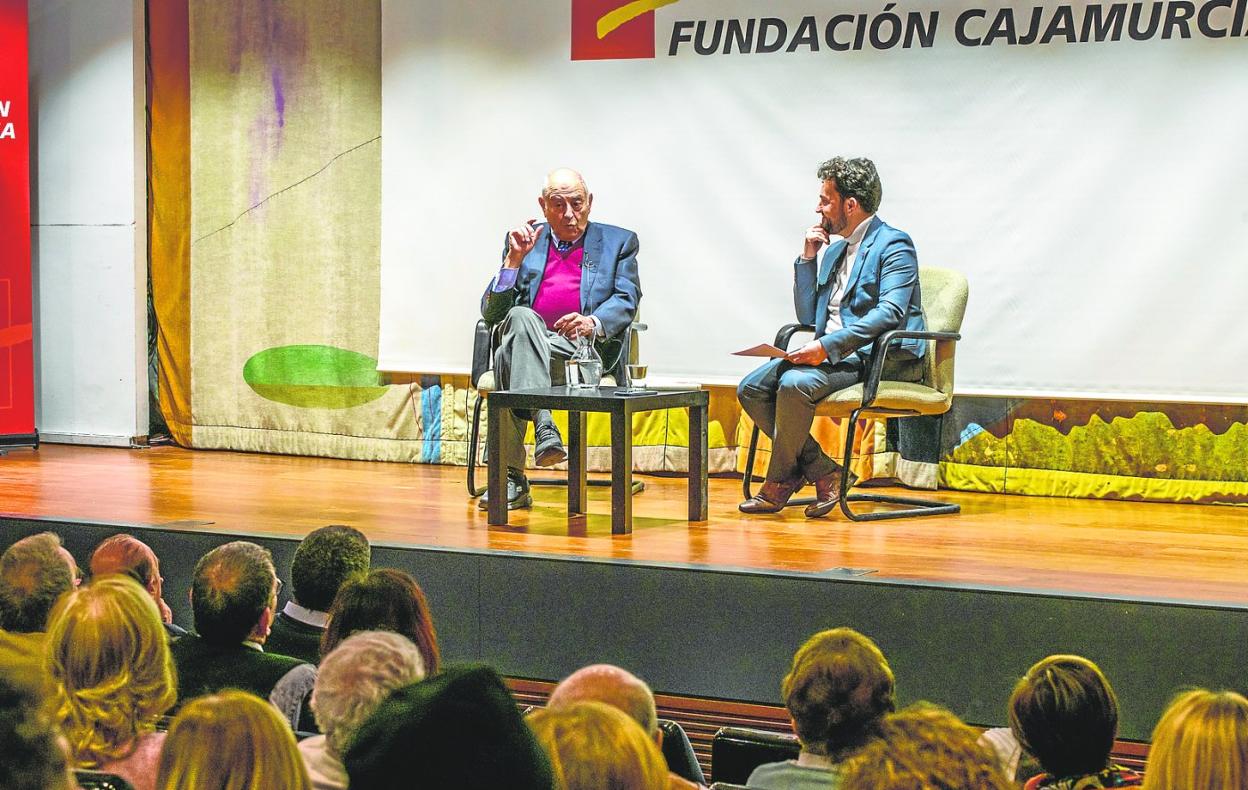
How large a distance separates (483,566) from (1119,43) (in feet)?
9.79

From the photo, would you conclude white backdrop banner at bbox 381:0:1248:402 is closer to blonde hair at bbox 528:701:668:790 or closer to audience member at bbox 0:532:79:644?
audience member at bbox 0:532:79:644

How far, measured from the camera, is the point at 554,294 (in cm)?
502

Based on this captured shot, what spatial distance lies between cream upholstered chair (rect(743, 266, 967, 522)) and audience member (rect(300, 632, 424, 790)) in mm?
2845

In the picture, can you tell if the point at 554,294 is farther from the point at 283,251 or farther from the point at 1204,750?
the point at 1204,750

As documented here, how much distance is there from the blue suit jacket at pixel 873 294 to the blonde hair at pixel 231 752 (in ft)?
11.2

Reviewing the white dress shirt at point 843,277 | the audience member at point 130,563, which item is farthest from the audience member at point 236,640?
the white dress shirt at point 843,277

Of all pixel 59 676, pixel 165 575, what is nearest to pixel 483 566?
pixel 165 575

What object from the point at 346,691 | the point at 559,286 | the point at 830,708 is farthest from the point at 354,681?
the point at 559,286

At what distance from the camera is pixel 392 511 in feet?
15.3

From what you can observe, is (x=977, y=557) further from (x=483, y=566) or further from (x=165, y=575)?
(x=165, y=575)

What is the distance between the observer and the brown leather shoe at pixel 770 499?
4.68 m

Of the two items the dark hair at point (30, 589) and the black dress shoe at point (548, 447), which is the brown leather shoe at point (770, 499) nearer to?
the black dress shoe at point (548, 447)

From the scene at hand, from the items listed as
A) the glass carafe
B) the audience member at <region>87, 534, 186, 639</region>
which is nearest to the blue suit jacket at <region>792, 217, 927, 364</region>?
the glass carafe

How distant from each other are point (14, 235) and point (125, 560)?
3.92 m
